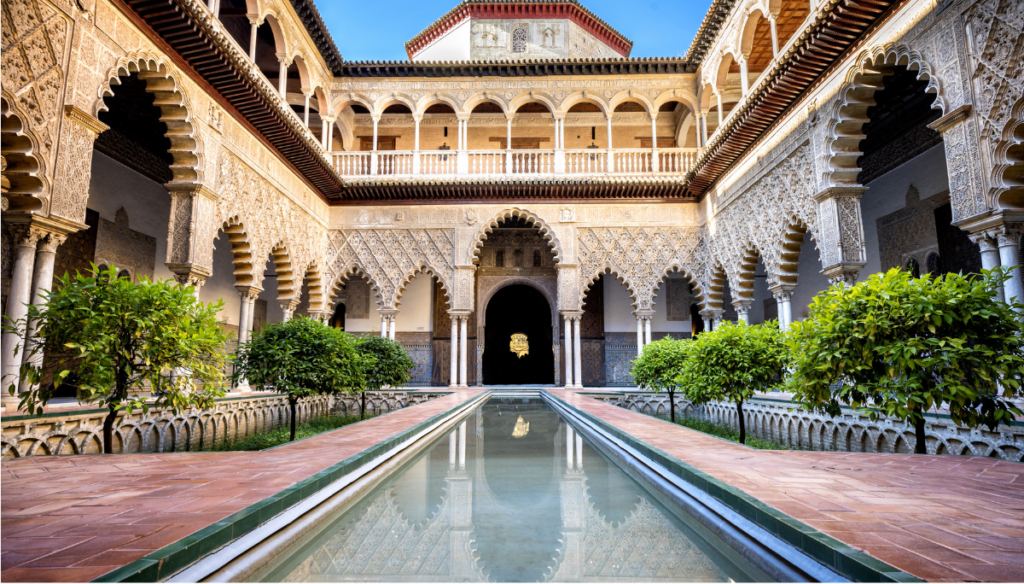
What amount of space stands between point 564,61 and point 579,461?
431 inches

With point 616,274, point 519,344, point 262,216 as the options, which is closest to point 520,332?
point 519,344

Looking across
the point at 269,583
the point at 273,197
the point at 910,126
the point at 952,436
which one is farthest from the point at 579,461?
the point at 910,126

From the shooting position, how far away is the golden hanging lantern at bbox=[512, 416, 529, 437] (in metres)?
5.41

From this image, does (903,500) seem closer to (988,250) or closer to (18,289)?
(988,250)

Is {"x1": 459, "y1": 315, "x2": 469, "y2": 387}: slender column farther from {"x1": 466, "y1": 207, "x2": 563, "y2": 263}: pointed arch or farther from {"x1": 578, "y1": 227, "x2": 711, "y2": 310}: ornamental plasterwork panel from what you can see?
{"x1": 578, "y1": 227, "x2": 711, "y2": 310}: ornamental plasterwork panel

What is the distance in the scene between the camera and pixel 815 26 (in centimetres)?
668

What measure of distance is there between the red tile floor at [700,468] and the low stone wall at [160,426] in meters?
1.22

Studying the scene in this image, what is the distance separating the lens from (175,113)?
731 centimetres

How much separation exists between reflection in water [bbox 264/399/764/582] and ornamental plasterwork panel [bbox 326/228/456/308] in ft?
30.8

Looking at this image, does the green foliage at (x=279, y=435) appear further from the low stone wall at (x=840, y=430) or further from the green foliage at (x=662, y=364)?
the low stone wall at (x=840, y=430)

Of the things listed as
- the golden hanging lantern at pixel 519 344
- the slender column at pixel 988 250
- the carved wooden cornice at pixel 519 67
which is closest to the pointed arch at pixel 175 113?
the carved wooden cornice at pixel 519 67

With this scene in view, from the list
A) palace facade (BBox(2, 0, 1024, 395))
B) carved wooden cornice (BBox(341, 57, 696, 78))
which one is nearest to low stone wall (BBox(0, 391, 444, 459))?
palace facade (BBox(2, 0, 1024, 395))

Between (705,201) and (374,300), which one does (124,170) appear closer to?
(374,300)

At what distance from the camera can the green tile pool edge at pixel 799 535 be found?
1449 millimetres
